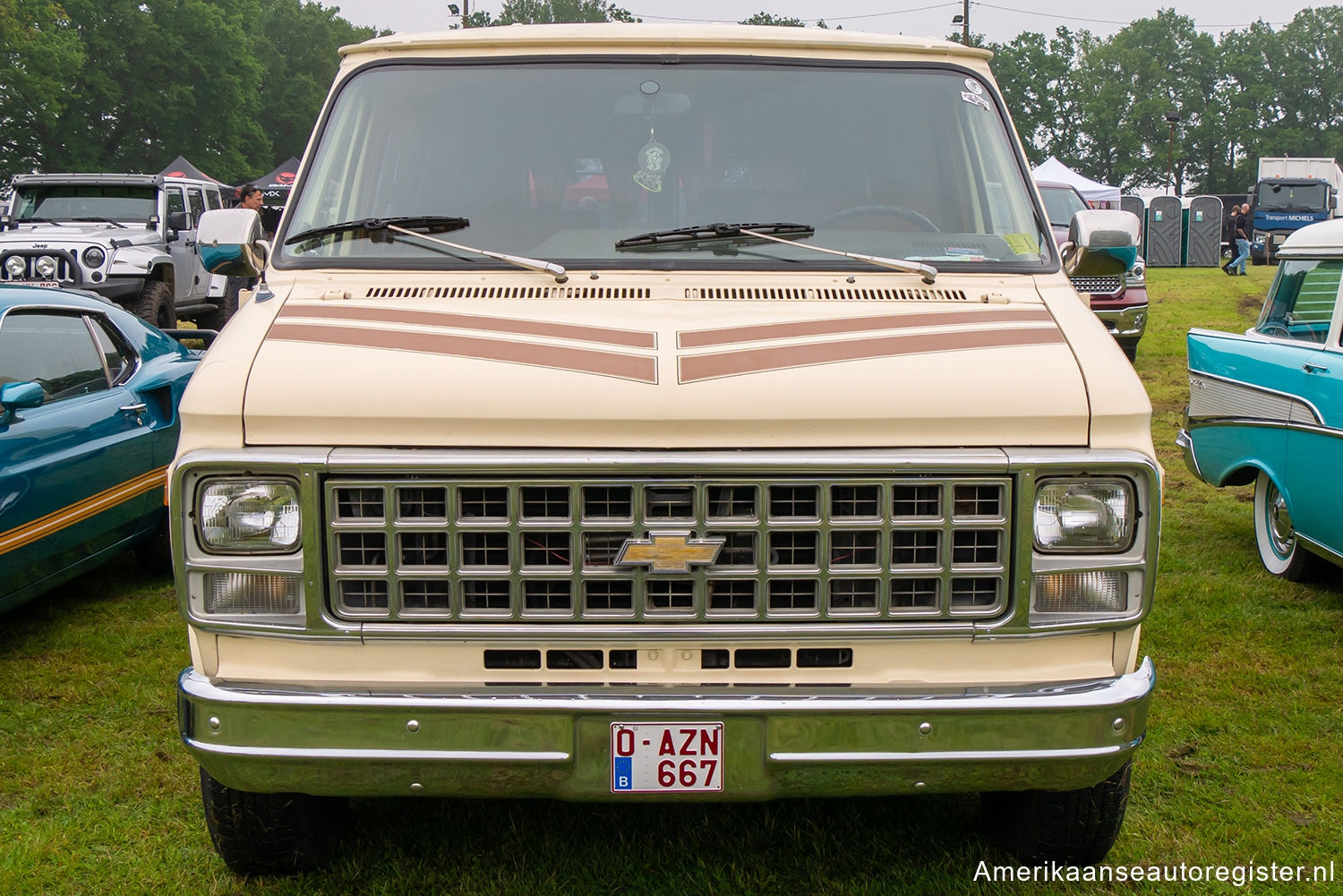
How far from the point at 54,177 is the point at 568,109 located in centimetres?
1390

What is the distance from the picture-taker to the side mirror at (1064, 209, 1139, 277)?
358 centimetres

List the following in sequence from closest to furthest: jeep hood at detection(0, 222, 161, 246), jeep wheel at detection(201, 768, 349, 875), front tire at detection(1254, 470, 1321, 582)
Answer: jeep wheel at detection(201, 768, 349, 875) → front tire at detection(1254, 470, 1321, 582) → jeep hood at detection(0, 222, 161, 246)

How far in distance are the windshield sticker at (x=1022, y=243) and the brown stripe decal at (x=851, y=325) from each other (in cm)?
42

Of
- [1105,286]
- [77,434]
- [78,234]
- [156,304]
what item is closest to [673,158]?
[77,434]

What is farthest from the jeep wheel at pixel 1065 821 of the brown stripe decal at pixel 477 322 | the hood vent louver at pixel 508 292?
the hood vent louver at pixel 508 292

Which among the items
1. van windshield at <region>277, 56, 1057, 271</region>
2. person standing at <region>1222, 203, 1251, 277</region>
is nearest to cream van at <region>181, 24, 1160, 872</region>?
van windshield at <region>277, 56, 1057, 271</region>

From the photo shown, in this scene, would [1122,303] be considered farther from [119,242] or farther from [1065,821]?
[119,242]

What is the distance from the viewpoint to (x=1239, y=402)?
604cm

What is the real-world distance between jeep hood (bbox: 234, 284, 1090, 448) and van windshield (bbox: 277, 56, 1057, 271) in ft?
1.94

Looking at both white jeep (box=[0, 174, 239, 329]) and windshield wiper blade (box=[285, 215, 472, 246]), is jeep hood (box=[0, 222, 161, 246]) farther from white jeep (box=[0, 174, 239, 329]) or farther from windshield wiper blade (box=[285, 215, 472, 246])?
windshield wiper blade (box=[285, 215, 472, 246])

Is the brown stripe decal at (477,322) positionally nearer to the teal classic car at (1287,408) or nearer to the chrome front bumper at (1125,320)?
the teal classic car at (1287,408)

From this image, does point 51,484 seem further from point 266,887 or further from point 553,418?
point 553,418

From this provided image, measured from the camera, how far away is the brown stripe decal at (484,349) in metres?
2.68

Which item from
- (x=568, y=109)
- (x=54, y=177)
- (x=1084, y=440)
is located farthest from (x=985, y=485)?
(x=54, y=177)
